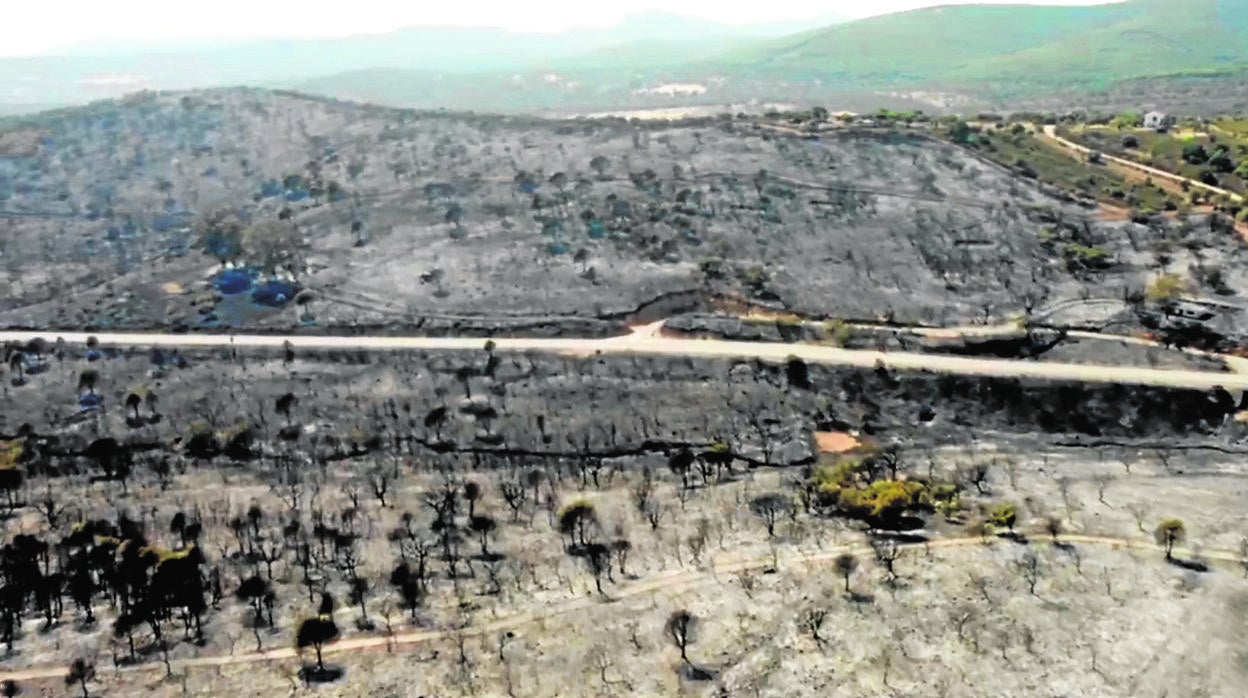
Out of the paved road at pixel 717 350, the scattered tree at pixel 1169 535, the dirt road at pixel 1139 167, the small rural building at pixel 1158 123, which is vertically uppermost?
the small rural building at pixel 1158 123

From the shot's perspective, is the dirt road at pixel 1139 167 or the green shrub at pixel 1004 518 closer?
the green shrub at pixel 1004 518

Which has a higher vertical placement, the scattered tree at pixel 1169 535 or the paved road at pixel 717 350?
the paved road at pixel 717 350

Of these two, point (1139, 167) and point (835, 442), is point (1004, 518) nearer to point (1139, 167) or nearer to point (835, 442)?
point (835, 442)

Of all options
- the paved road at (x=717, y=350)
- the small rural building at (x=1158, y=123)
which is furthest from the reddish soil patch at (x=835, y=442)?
the small rural building at (x=1158, y=123)

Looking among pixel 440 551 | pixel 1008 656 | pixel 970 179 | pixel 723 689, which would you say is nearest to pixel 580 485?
pixel 440 551

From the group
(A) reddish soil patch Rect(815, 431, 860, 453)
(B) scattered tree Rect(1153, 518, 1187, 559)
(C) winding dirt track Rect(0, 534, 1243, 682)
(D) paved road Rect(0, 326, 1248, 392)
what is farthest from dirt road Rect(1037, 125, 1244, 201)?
(C) winding dirt track Rect(0, 534, 1243, 682)

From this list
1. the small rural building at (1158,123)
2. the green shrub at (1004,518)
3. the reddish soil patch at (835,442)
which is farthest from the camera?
the small rural building at (1158,123)

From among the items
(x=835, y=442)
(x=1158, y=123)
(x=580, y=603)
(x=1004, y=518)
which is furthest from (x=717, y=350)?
(x=1158, y=123)

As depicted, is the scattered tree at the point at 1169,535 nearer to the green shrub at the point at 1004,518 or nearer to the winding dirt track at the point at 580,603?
the winding dirt track at the point at 580,603

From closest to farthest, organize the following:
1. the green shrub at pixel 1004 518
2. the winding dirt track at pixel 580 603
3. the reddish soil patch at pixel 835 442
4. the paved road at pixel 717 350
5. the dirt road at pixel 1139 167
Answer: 1. the winding dirt track at pixel 580 603
2. the green shrub at pixel 1004 518
3. the reddish soil patch at pixel 835 442
4. the paved road at pixel 717 350
5. the dirt road at pixel 1139 167
